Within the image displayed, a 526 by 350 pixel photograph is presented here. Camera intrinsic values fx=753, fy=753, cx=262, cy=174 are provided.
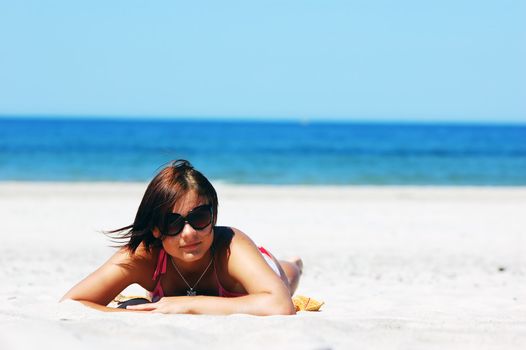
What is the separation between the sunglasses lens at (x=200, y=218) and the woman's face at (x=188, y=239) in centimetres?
2

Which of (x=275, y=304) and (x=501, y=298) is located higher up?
(x=275, y=304)

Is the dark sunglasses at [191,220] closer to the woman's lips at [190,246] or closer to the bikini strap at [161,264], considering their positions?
the woman's lips at [190,246]

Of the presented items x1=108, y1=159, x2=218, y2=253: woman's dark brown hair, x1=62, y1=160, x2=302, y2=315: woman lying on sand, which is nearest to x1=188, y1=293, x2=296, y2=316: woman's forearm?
x1=62, y1=160, x2=302, y2=315: woman lying on sand

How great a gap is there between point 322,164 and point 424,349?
107ft

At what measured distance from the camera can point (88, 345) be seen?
3.06 m

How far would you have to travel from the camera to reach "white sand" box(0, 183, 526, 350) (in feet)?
11.1

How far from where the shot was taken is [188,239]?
4.11 metres

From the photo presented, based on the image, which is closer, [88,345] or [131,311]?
[88,345]

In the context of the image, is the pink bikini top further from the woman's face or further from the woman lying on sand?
the woman's face

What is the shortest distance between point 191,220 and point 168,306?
1.62 ft

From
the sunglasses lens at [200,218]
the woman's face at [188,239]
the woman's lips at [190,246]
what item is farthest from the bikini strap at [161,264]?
the sunglasses lens at [200,218]

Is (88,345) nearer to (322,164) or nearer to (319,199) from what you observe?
(319,199)

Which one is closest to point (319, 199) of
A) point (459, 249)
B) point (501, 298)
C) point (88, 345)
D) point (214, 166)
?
point (459, 249)

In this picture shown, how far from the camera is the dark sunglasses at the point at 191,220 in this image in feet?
13.4
